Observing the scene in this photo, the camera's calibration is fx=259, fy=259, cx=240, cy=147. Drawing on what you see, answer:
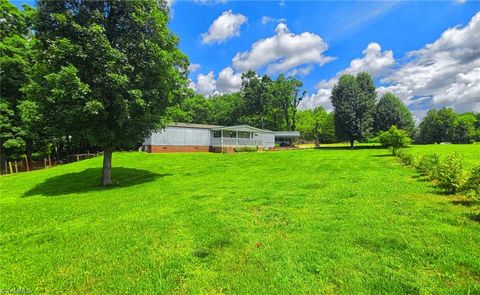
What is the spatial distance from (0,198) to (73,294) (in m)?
11.2

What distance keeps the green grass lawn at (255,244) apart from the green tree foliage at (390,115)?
39331 mm

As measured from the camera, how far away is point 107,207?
8203mm

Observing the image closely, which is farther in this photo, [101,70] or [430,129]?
[430,129]

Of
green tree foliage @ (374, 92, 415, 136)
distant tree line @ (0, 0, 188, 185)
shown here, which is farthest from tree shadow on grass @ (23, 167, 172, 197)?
green tree foliage @ (374, 92, 415, 136)

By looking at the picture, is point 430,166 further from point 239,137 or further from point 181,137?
point 239,137

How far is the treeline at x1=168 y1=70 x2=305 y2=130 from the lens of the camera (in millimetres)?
58281

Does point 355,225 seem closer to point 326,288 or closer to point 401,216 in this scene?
point 401,216

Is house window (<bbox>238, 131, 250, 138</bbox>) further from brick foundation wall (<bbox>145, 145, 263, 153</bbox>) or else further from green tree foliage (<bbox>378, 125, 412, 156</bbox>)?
green tree foliage (<bbox>378, 125, 412, 156</bbox>)

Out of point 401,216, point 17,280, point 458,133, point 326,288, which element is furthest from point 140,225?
point 458,133

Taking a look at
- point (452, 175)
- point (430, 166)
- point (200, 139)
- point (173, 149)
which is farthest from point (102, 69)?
point (200, 139)

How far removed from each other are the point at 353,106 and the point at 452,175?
1450 inches

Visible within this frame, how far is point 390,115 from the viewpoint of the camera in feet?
140

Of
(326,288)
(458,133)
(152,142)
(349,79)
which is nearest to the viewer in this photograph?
(326,288)

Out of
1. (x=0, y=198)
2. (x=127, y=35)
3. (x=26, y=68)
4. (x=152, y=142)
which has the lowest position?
→ (x=0, y=198)
